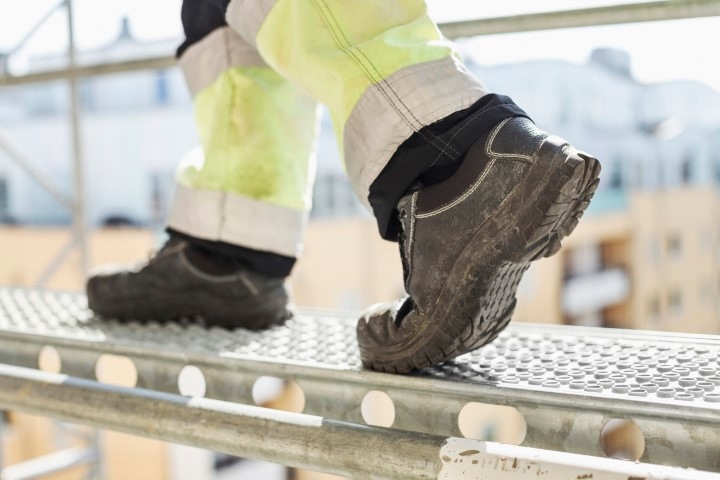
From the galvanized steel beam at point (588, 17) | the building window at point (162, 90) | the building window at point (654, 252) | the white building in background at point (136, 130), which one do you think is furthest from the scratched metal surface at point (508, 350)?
the building window at point (654, 252)

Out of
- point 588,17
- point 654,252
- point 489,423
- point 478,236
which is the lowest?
point 489,423

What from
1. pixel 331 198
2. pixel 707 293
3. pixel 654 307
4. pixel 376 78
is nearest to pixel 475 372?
pixel 376 78

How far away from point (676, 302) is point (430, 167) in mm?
13739

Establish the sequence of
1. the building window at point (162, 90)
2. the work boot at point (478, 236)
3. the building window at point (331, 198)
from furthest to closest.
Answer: the building window at point (331, 198) → the building window at point (162, 90) → the work boot at point (478, 236)

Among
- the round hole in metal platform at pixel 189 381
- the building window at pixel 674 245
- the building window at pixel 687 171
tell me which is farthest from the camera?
the building window at pixel 687 171

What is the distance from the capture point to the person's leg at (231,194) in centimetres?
90

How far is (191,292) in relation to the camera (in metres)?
0.94

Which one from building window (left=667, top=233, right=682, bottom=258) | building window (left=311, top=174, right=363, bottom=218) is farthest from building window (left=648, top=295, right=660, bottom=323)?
building window (left=311, top=174, right=363, bottom=218)

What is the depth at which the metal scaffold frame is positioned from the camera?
51 cm

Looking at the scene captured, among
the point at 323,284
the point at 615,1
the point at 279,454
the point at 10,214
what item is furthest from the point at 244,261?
the point at 10,214

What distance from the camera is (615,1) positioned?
3.52ft

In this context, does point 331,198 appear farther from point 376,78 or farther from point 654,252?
point 376,78

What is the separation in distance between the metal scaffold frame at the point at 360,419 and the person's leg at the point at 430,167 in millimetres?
51

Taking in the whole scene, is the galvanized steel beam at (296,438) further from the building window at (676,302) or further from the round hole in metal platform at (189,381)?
the building window at (676,302)
